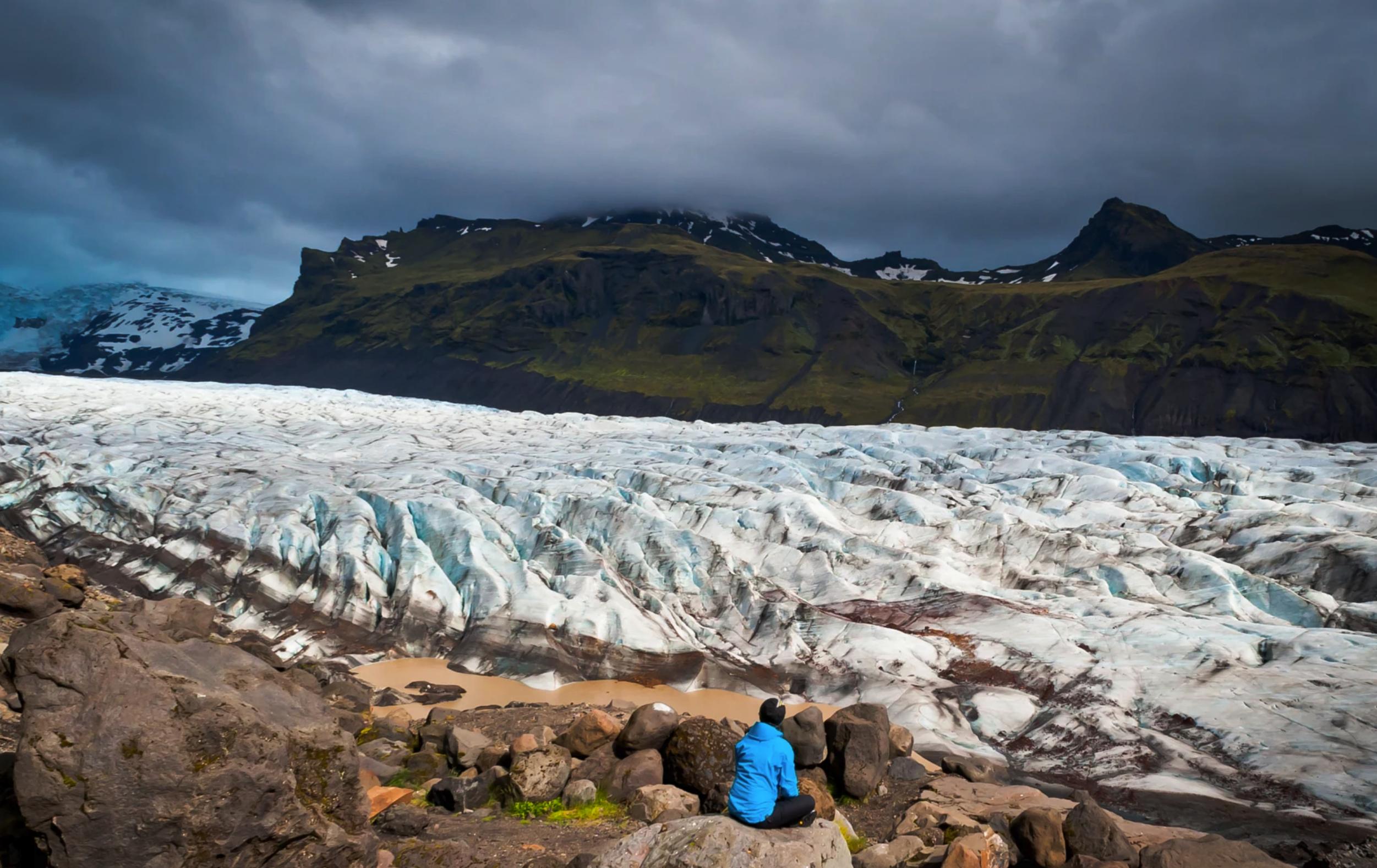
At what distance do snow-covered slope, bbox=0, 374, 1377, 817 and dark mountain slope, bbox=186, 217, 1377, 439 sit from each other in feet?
305

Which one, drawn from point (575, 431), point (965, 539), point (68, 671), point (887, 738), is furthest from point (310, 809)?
point (575, 431)

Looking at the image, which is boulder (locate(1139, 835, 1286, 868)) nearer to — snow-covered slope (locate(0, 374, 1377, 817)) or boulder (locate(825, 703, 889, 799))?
boulder (locate(825, 703, 889, 799))

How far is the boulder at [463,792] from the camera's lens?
1380cm

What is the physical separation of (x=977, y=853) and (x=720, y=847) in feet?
16.8

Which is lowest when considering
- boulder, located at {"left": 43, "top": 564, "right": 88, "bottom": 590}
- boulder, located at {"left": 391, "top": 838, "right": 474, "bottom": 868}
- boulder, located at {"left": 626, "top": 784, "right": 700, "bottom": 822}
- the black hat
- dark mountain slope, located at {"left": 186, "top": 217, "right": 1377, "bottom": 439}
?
boulder, located at {"left": 626, "top": 784, "right": 700, "bottom": 822}

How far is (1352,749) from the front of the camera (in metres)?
17.2

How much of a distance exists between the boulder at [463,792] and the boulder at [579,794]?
1.20 meters

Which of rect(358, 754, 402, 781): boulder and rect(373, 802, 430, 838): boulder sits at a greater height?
rect(373, 802, 430, 838): boulder

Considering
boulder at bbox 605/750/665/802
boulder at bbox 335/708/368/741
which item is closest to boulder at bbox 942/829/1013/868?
boulder at bbox 605/750/665/802

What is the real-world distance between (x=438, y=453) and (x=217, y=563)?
49.3 ft

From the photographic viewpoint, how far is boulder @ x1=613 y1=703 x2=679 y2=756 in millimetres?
15242

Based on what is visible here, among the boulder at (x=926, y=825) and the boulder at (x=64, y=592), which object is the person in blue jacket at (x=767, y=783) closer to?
the boulder at (x=926, y=825)

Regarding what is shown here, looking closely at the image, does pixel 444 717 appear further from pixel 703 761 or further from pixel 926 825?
pixel 926 825

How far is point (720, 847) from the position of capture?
7.82m
